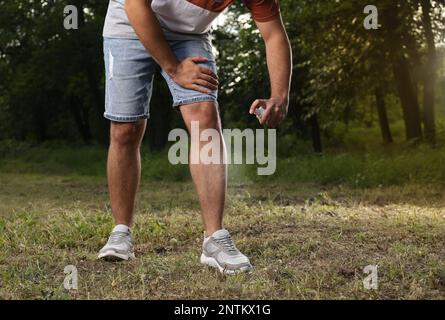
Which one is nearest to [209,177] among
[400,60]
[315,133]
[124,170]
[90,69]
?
[124,170]

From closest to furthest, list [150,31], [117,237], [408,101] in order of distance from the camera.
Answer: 1. [150,31]
2. [117,237]
3. [408,101]

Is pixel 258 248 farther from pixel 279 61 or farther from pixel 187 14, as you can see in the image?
pixel 187 14

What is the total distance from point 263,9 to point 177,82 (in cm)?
65

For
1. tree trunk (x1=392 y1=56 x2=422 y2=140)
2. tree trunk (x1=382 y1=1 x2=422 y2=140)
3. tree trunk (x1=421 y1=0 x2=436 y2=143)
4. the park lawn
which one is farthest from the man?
tree trunk (x1=392 y1=56 x2=422 y2=140)

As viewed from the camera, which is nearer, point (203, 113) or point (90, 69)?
point (203, 113)

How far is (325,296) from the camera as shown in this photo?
310 centimetres

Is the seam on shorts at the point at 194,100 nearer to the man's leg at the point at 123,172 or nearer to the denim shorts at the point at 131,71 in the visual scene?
the denim shorts at the point at 131,71

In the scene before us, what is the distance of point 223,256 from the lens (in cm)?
367

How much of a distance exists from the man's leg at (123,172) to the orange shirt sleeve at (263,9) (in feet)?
3.07

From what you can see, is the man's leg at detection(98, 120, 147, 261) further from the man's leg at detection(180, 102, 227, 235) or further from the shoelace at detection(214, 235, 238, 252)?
the shoelace at detection(214, 235, 238, 252)

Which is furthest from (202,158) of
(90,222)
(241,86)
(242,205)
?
(241,86)

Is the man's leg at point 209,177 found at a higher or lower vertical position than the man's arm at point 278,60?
lower

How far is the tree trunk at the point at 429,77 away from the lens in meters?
14.0

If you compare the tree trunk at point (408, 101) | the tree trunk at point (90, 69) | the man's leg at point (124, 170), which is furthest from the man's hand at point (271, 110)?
the tree trunk at point (90, 69)
